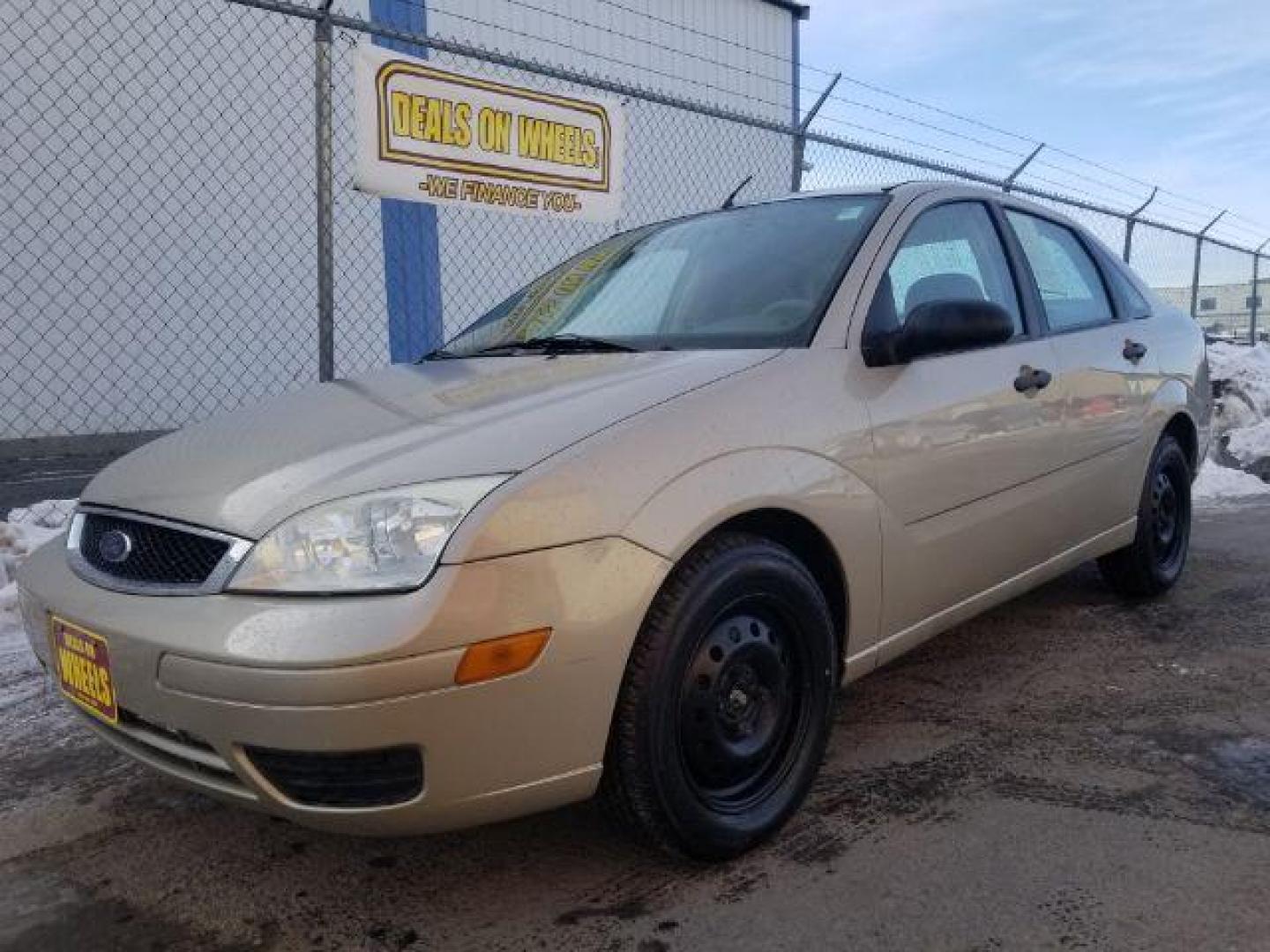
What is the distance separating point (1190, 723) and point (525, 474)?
2.19 meters

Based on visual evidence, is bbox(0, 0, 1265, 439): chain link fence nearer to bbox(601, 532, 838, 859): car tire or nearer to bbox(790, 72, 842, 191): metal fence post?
bbox(790, 72, 842, 191): metal fence post

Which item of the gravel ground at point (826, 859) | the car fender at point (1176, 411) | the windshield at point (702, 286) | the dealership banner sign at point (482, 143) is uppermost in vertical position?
the dealership banner sign at point (482, 143)

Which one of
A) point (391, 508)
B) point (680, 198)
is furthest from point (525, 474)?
point (680, 198)

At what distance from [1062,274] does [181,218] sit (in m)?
6.35

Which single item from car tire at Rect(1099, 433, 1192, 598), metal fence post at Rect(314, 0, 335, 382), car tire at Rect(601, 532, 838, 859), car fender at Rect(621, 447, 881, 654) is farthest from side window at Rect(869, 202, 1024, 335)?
metal fence post at Rect(314, 0, 335, 382)

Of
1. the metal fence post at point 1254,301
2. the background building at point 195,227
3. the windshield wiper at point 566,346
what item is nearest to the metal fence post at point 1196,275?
the metal fence post at point 1254,301

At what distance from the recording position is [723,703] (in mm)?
2193

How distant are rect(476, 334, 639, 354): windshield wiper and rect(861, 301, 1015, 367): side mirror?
2.01 feet

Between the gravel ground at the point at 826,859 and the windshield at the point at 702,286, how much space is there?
1.19m

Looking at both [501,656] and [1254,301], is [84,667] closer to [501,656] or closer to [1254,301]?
[501,656]

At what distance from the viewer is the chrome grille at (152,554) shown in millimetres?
1903

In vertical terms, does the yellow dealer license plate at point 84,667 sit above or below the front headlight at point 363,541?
below

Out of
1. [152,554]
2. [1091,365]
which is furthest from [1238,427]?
[152,554]

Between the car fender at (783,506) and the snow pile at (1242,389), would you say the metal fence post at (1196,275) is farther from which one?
the car fender at (783,506)
